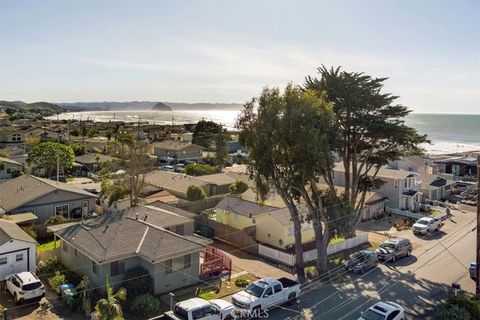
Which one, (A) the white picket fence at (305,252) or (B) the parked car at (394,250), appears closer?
(A) the white picket fence at (305,252)

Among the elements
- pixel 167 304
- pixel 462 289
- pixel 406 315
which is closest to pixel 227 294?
pixel 167 304

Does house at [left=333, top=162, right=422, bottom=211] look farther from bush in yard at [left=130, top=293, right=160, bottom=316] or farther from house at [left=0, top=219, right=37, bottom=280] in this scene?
house at [left=0, top=219, right=37, bottom=280]

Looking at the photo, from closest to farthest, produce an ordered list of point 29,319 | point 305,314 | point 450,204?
point 29,319, point 305,314, point 450,204

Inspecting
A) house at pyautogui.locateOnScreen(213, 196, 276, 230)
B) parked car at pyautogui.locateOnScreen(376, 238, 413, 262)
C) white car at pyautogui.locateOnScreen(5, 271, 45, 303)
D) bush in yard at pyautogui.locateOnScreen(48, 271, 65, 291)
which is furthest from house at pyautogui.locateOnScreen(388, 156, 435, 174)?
white car at pyautogui.locateOnScreen(5, 271, 45, 303)

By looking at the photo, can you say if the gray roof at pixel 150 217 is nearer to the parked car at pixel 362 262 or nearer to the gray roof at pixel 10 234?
the gray roof at pixel 10 234

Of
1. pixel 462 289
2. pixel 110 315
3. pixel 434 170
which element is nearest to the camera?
pixel 110 315

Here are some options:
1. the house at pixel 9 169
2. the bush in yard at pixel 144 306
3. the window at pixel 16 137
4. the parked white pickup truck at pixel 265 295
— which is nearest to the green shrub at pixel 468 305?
the parked white pickup truck at pixel 265 295

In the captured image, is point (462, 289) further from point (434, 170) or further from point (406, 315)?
point (434, 170)
